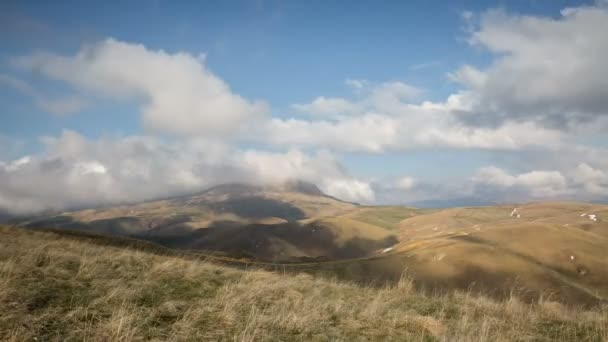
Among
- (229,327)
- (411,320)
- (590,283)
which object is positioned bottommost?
(590,283)

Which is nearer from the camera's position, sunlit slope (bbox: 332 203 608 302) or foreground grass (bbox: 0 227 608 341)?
foreground grass (bbox: 0 227 608 341)

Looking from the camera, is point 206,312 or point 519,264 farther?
point 519,264

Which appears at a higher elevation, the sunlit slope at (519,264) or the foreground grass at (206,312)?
the foreground grass at (206,312)

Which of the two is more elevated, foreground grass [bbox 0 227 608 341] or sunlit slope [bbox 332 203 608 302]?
foreground grass [bbox 0 227 608 341]

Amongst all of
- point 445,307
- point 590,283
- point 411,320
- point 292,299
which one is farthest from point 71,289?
point 590,283

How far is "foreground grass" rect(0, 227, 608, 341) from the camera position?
627 cm

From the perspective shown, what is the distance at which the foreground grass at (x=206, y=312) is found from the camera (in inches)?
247

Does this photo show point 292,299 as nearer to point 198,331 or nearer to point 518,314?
point 198,331

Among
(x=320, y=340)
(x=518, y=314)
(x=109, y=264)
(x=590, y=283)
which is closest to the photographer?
(x=320, y=340)

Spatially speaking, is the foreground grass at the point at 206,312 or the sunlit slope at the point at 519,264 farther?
the sunlit slope at the point at 519,264

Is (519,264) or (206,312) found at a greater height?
(206,312)

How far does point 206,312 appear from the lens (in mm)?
7480

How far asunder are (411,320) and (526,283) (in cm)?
4660

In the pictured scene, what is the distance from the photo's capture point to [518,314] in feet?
34.4
